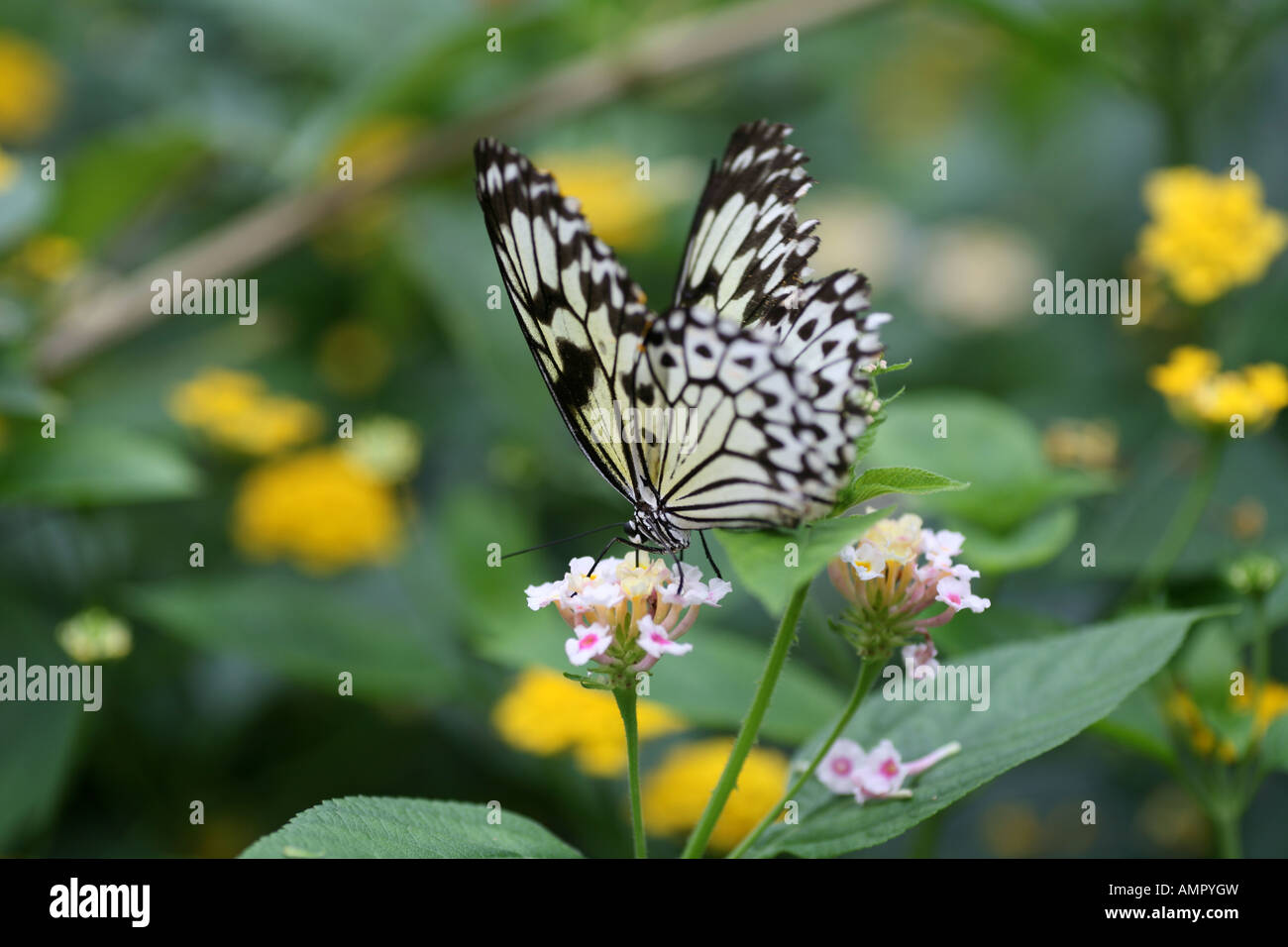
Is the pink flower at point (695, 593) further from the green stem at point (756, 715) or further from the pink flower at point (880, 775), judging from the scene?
the pink flower at point (880, 775)

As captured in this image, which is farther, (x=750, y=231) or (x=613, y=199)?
(x=613, y=199)

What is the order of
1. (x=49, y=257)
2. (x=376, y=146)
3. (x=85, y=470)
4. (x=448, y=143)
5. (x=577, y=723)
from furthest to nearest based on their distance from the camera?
1. (x=376, y=146)
2. (x=448, y=143)
3. (x=49, y=257)
4. (x=85, y=470)
5. (x=577, y=723)

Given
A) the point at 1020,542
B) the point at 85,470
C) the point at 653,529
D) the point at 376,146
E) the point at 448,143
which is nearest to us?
the point at 653,529

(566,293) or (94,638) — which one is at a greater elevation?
(566,293)

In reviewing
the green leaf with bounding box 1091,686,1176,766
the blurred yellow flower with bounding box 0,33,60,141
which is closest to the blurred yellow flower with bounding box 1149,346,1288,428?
the green leaf with bounding box 1091,686,1176,766


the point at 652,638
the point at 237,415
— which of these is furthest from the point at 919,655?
the point at 237,415

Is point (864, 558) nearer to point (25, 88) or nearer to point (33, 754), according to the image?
point (33, 754)

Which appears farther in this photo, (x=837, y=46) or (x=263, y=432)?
(x=837, y=46)
